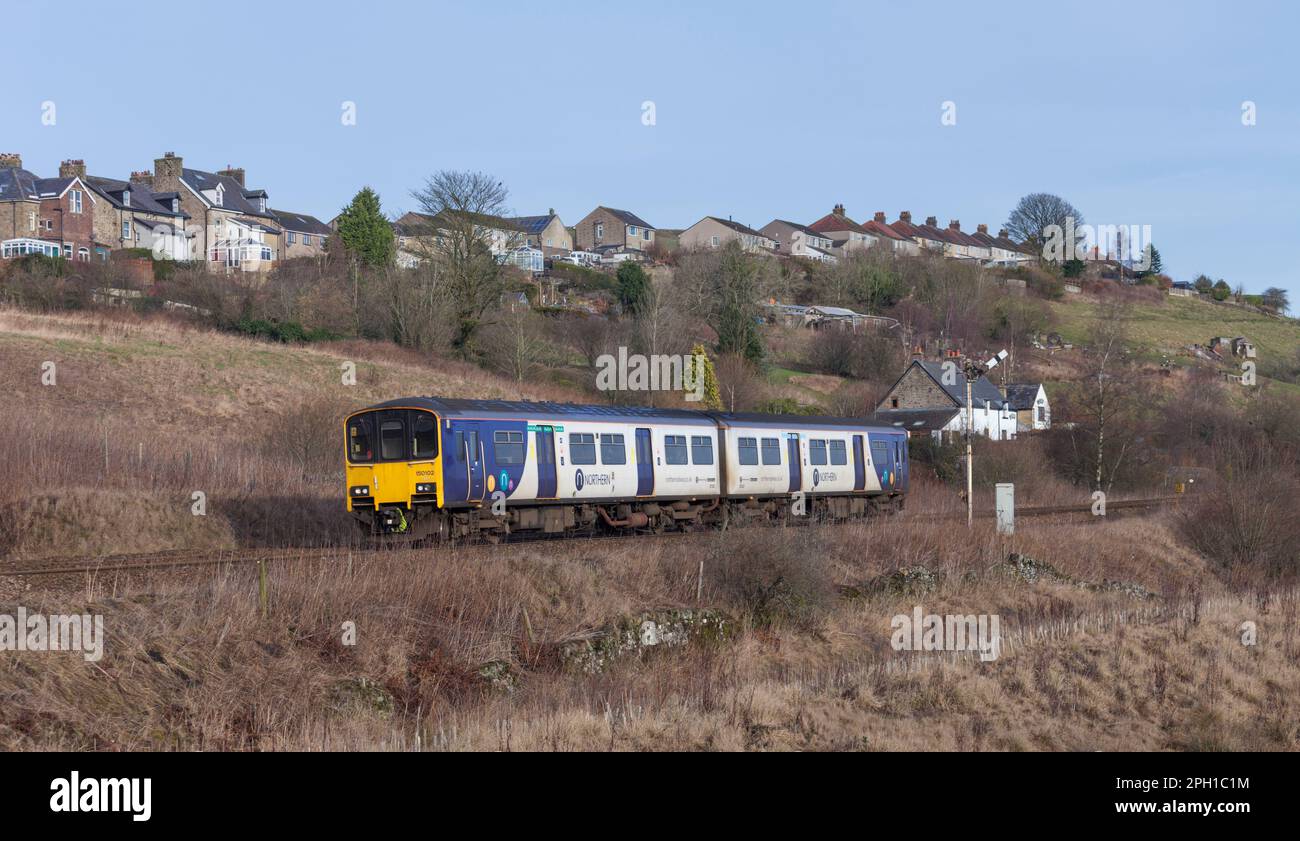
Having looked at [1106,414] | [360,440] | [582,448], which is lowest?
[1106,414]

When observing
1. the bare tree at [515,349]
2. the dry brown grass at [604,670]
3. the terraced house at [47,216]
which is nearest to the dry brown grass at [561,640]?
the dry brown grass at [604,670]

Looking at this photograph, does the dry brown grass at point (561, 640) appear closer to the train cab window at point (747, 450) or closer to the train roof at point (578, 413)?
the train roof at point (578, 413)

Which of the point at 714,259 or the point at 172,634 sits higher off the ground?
the point at 714,259

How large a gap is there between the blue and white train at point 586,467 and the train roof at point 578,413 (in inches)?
1.2

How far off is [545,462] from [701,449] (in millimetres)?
4659

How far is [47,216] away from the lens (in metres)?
72.9

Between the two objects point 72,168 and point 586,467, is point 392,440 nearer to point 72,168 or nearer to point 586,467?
point 586,467

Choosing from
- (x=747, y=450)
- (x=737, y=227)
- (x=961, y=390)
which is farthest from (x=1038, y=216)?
(x=747, y=450)

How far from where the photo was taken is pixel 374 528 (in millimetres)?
20609

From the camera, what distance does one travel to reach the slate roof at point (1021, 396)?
2500 inches

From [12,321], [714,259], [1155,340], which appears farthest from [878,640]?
[1155,340]

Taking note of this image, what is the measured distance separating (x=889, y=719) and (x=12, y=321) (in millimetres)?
35674

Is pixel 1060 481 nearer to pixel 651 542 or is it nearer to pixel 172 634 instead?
pixel 651 542
